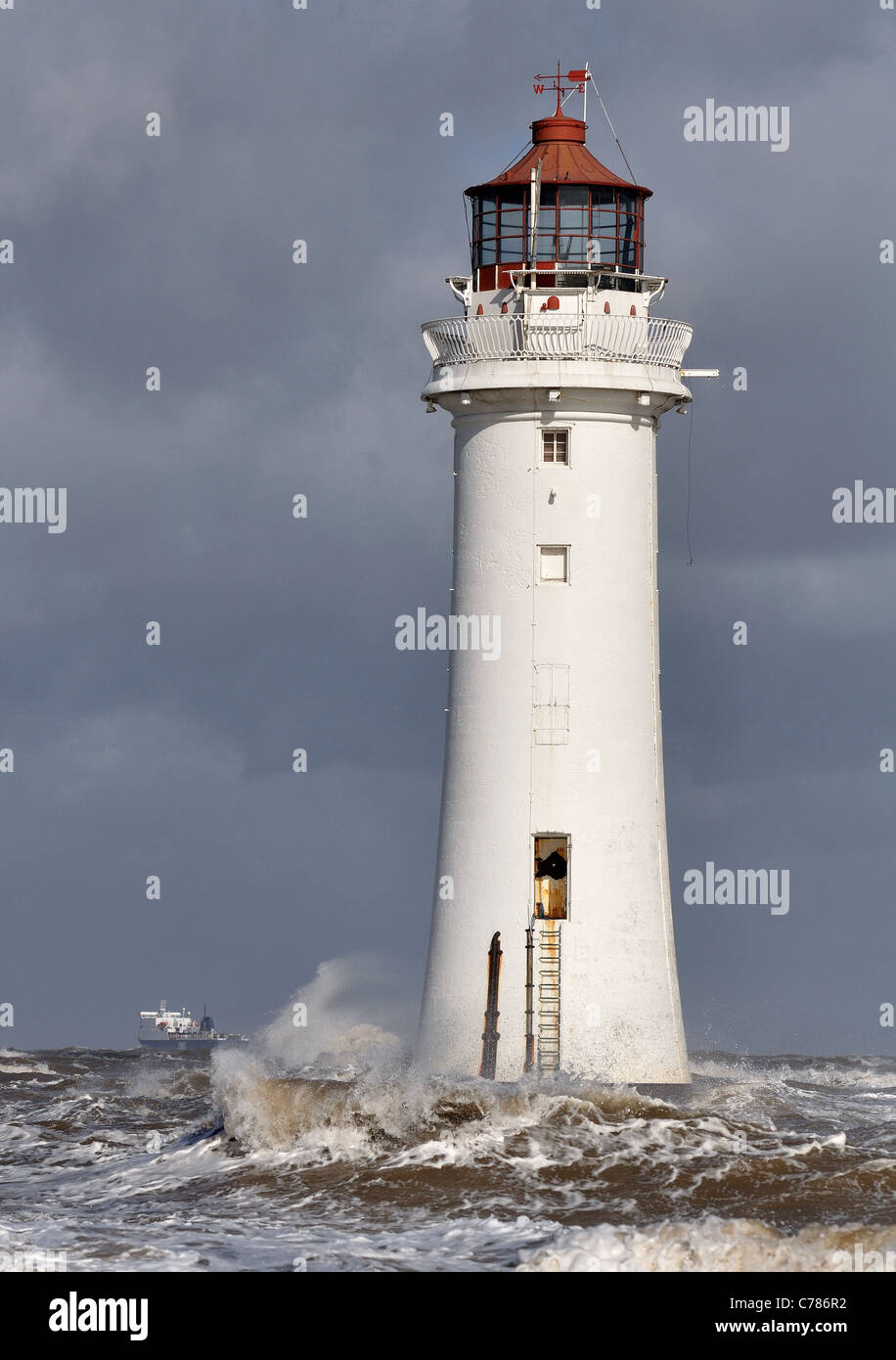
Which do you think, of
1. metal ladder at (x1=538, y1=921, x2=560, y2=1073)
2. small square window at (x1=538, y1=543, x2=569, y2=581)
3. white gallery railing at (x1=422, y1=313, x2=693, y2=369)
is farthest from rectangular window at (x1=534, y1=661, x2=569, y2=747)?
white gallery railing at (x1=422, y1=313, x2=693, y2=369)

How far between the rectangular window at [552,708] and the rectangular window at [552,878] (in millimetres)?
1308

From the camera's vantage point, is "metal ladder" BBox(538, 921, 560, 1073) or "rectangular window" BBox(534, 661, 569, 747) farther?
"rectangular window" BBox(534, 661, 569, 747)

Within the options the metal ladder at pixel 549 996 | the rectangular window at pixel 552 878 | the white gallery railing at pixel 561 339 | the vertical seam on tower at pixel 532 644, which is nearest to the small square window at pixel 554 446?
the vertical seam on tower at pixel 532 644

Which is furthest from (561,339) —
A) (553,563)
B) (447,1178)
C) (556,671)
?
(447,1178)

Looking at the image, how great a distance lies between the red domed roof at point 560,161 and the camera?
32062 millimetres

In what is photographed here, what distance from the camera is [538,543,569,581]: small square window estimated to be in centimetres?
3150

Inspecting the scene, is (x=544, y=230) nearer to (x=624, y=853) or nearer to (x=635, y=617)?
(x=635, y=617)

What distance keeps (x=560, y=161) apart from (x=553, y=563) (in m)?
5.62

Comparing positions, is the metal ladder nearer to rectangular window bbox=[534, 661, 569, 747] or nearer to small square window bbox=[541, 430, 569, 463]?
rectangular window bbox=[534, 661, 569, 747]

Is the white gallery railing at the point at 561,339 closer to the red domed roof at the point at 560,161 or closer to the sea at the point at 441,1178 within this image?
the red domed roof at the point at 560,161

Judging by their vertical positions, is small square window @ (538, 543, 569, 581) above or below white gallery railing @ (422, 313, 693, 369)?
below

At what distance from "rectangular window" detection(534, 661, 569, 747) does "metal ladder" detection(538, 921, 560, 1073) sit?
245 centimetres

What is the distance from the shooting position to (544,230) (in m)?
32.1
